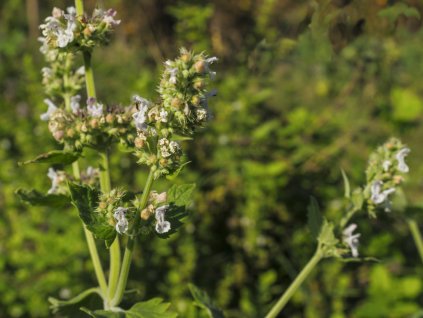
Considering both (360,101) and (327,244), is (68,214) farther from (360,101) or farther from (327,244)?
(360,101)

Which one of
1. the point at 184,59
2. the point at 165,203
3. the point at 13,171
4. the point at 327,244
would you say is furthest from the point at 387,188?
the point at 13,171

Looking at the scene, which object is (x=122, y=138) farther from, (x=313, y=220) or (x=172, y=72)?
(x=313, y=220)

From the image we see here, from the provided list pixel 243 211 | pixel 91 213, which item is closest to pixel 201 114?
pixel 91 213

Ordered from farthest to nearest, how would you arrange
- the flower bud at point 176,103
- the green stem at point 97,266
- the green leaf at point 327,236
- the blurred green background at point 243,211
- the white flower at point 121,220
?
the blurred green background at point 243,211 < the green leaf at point 327,236 < the green stem at point 97,266 < the white flower at point 121,220 < the flower bud at point 176,103

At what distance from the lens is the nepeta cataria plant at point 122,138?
5.01ft

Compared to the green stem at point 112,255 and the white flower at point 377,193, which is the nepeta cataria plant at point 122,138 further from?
the white flower at point 377,193

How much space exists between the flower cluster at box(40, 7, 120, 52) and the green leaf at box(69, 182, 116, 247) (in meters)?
0.43

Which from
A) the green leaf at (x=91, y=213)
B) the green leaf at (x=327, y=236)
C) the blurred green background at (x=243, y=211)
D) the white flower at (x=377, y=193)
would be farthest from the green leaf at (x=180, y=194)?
the blurred green background at (x=243, y=211)

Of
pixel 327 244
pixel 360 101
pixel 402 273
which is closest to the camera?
pixel 327 244

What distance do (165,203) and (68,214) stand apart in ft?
7.87

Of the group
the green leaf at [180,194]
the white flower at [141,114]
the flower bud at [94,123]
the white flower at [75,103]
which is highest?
the white flower at [75,103]

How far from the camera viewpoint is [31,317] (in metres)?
3.98

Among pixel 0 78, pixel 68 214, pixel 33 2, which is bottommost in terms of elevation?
pixel 68 214

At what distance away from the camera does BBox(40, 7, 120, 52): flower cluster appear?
176 centimetres
